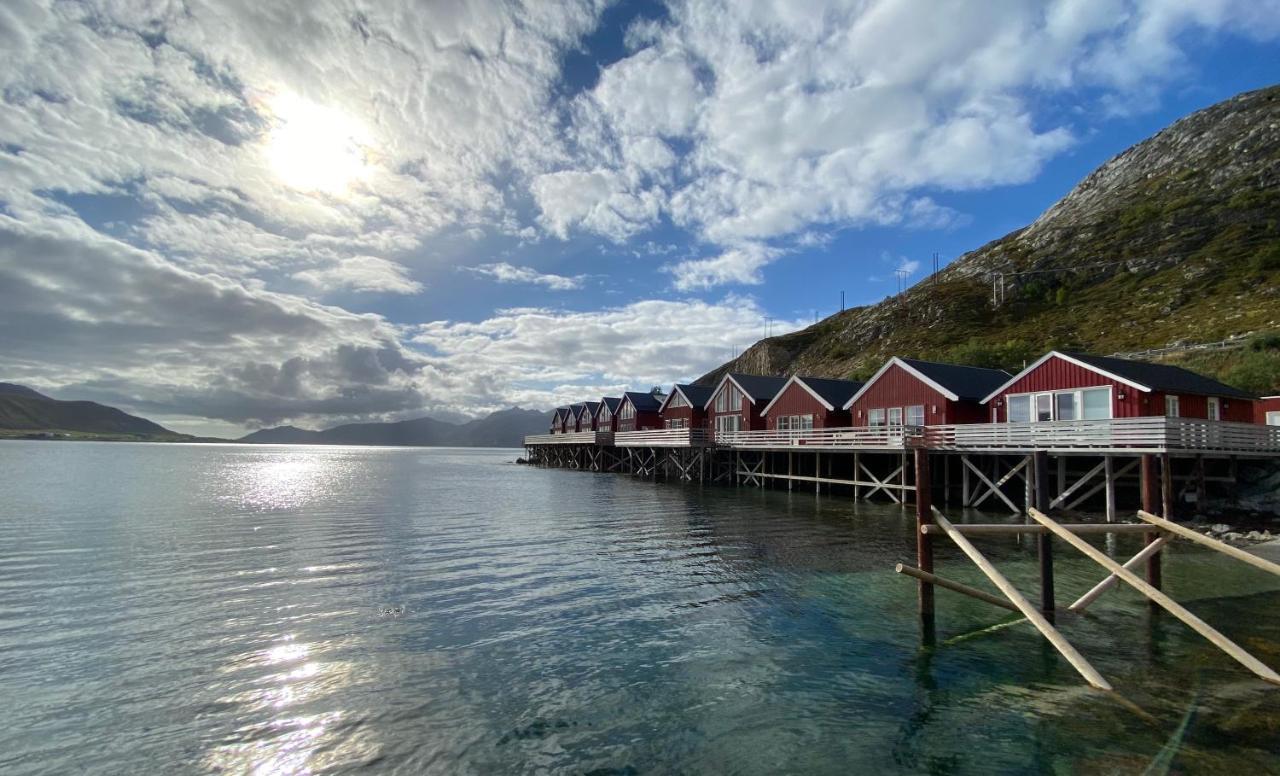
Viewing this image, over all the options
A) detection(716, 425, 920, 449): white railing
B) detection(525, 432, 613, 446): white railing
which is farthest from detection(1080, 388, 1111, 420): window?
detection(525, 432, 613, 446): white railing

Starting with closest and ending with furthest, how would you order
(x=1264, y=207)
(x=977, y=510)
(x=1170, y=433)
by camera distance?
(x=1170, y=433) < (x=977, y=510) < (x=1264, y=207)

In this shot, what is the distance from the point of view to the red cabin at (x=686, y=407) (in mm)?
59188

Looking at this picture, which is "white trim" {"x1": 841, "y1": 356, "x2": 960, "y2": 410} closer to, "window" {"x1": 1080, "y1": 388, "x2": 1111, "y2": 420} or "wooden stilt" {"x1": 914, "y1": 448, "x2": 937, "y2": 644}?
"window" {"x1": 1080, "y1": 388, "x2": 1111, "y2": 420}

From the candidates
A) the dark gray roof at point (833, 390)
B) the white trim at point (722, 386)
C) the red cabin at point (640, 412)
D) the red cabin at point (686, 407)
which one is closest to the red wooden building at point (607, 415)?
the red cabin at point (640, 412)

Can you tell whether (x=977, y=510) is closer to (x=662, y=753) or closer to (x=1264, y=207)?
(x=662, y=753)

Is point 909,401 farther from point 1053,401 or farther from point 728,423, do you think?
point 728,423

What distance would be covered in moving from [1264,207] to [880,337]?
4886cm

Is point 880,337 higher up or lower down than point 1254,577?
higher up

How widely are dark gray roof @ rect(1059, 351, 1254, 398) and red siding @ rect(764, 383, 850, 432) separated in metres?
15.4

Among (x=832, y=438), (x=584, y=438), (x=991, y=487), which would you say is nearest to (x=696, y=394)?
→ (x=584, y=438)

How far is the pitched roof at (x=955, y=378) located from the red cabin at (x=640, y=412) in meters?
33.2

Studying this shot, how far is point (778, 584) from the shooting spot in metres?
15.6

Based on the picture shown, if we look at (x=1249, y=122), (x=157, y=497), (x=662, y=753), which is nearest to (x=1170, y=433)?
(x=662, y=753)

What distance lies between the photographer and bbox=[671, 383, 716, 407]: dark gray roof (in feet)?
196
